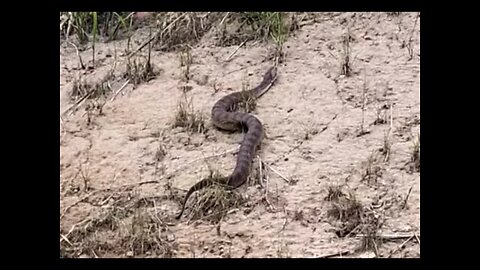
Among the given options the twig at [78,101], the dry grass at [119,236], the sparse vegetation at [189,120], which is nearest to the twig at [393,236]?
the dry grass at [119,236]

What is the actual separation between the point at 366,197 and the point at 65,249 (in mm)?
1771

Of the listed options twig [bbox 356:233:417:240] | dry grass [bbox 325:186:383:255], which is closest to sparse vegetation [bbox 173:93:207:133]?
dry grass [bbox 325:186:383:255]

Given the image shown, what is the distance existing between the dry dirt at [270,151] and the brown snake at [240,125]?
0.23ft

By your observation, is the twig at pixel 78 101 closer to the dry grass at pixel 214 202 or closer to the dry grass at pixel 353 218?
the dry grass at pixel 214 202

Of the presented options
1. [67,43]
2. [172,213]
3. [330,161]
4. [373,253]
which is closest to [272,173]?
[330,161]

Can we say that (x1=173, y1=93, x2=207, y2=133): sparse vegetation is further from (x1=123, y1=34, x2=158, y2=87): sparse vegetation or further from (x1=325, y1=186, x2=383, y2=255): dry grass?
(x1=325, y1=186, x2=383, y2=255): dry grass

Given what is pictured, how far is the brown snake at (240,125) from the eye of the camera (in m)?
4.92

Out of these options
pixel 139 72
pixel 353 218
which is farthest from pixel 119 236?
pixel 139 72

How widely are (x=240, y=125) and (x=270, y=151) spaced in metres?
0.43

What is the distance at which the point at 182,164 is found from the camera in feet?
17.4

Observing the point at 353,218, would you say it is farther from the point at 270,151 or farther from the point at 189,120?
the point at 189,120

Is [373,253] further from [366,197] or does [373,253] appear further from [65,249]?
[65,249]

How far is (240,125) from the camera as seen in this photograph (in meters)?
5.74

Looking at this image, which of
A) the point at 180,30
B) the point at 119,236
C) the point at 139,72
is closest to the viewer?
the point at 119,236
